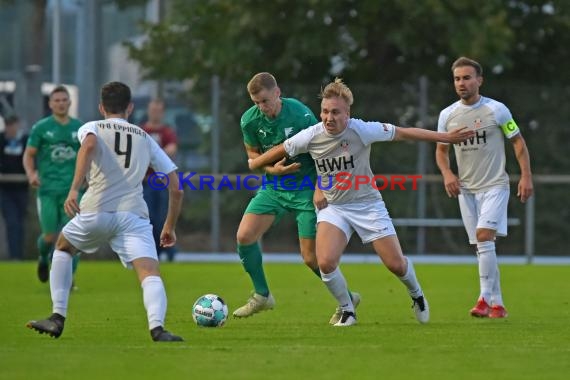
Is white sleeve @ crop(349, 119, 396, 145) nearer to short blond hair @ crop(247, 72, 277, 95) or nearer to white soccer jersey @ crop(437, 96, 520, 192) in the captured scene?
short blond hair @ crop(247, 72, 277, 95)

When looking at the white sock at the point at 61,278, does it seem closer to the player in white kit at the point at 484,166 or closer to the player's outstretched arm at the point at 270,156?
the player's outstretched arm at the point at 270,156

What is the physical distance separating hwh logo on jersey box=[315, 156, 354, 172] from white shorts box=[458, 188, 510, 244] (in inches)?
70.9

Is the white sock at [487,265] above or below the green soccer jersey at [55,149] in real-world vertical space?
below

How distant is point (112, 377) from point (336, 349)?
1862mm

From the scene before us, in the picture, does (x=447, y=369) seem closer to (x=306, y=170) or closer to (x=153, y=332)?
(x=153, y=332)

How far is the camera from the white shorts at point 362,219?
11.1 meters

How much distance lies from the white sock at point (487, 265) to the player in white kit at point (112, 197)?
3482mm

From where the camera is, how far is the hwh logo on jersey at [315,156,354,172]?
10.9 m

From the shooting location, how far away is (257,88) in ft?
37.2

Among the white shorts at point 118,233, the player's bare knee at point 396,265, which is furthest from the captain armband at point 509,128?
the white shorts at point 118,233

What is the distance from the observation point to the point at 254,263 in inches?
475

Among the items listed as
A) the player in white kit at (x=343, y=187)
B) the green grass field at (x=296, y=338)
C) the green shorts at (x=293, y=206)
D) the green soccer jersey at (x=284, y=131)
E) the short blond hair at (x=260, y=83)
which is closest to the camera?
the green grass field at (x=296, y=338)

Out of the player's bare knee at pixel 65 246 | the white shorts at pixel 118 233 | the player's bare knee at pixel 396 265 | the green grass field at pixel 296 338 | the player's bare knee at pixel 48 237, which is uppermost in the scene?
the white shorts at pixel 118 233

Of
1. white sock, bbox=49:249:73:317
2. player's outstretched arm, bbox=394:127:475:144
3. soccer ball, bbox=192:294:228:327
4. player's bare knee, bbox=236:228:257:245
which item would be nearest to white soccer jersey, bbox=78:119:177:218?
→ white sock, bbox=49:249:73:317
